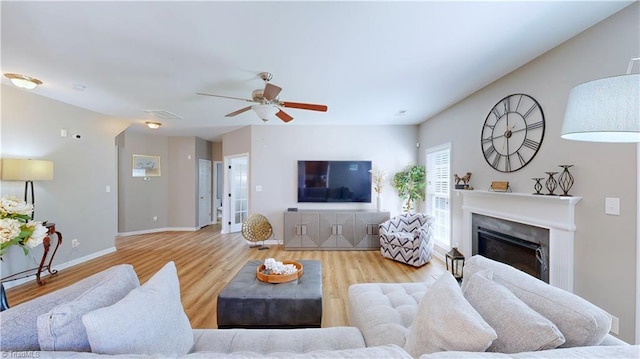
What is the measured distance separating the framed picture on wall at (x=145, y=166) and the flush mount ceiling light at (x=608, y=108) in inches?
282

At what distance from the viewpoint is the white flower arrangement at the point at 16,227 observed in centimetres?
119

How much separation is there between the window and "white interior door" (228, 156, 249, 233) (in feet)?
13.1

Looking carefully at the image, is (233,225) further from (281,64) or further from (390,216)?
(281,64)

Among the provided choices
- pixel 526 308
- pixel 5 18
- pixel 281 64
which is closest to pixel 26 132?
pixel 5 18

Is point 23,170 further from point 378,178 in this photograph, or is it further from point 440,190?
point 440,190

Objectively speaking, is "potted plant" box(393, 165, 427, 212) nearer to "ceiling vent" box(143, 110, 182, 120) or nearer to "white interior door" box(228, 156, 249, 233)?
"white interior door" box(228, 156, 249, 233)

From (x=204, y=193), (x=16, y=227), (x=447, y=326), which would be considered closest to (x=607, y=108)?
(x=447, y=326)

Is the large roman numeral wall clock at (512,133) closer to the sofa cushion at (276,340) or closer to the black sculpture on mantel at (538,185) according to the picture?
the black sculpture on mantel at (538,185)

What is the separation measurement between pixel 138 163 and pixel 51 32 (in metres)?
4.56

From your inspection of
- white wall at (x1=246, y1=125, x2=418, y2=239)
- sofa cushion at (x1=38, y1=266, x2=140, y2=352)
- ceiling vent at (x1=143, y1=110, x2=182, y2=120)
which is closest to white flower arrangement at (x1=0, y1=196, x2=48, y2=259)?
sofa cushion at (x1=38, y1=266, x2=140, y2=352)

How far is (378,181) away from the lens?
472cm

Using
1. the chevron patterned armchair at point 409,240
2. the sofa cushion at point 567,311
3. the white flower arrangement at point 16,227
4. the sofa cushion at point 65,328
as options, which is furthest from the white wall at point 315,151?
the sofa cushion at point 65,328

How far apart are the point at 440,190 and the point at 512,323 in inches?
140

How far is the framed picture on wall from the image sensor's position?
5.65 meters
